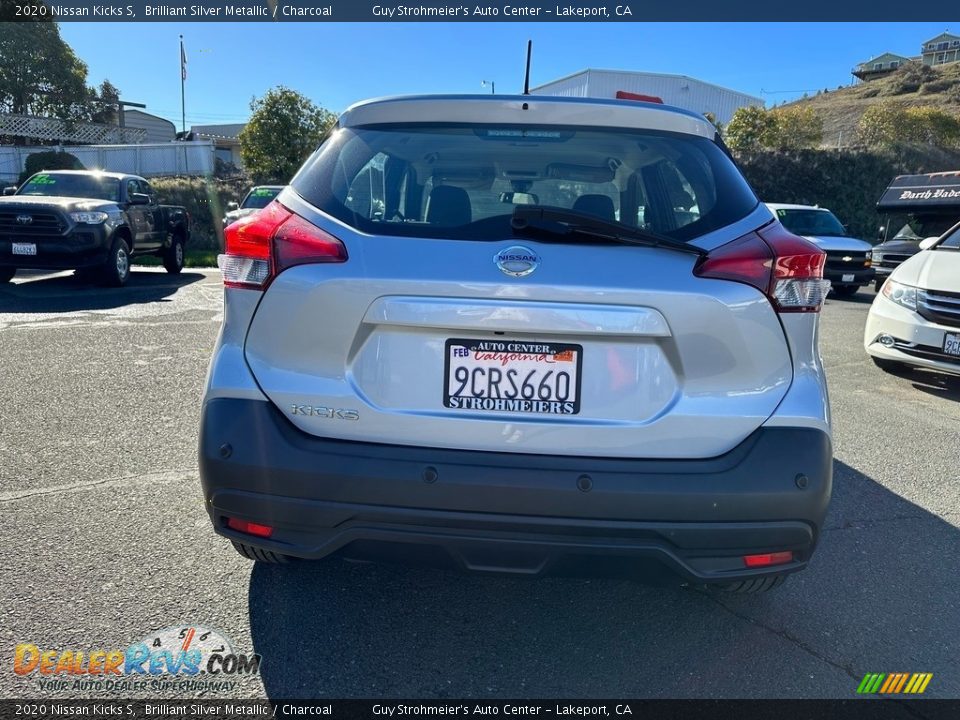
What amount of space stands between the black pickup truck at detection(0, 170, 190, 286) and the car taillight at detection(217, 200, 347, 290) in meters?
9.79

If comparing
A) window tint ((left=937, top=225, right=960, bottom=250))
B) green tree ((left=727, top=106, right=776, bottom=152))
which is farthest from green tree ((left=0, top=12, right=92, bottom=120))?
window tint ((left=937, top=225, right=960, bottom=250))

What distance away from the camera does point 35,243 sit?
10.5m

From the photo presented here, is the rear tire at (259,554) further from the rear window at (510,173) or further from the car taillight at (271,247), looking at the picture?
the rear window at (510,173)

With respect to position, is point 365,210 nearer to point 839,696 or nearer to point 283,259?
point 283,259

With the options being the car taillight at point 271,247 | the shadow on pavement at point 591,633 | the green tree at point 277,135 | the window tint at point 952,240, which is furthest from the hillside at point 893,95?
the car taillight at point 271,247

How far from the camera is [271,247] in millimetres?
2236

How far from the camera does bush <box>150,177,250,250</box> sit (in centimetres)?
2252

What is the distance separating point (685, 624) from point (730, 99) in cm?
5219

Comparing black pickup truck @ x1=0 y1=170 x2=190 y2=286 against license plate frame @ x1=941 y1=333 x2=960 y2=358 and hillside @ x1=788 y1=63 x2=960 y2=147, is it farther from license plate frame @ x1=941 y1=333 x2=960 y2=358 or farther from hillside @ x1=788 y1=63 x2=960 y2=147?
hillside @ x1=788 y1=63 x2=960 y2=147

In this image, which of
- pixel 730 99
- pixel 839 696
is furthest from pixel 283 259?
pixel 730 99

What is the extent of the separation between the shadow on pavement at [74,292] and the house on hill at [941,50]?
429 feet

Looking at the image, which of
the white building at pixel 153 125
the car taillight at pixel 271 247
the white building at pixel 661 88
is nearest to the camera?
the car taillight at pixel 271 247

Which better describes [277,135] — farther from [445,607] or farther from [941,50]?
[941,50]

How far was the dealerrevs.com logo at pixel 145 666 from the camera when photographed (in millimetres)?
2299
